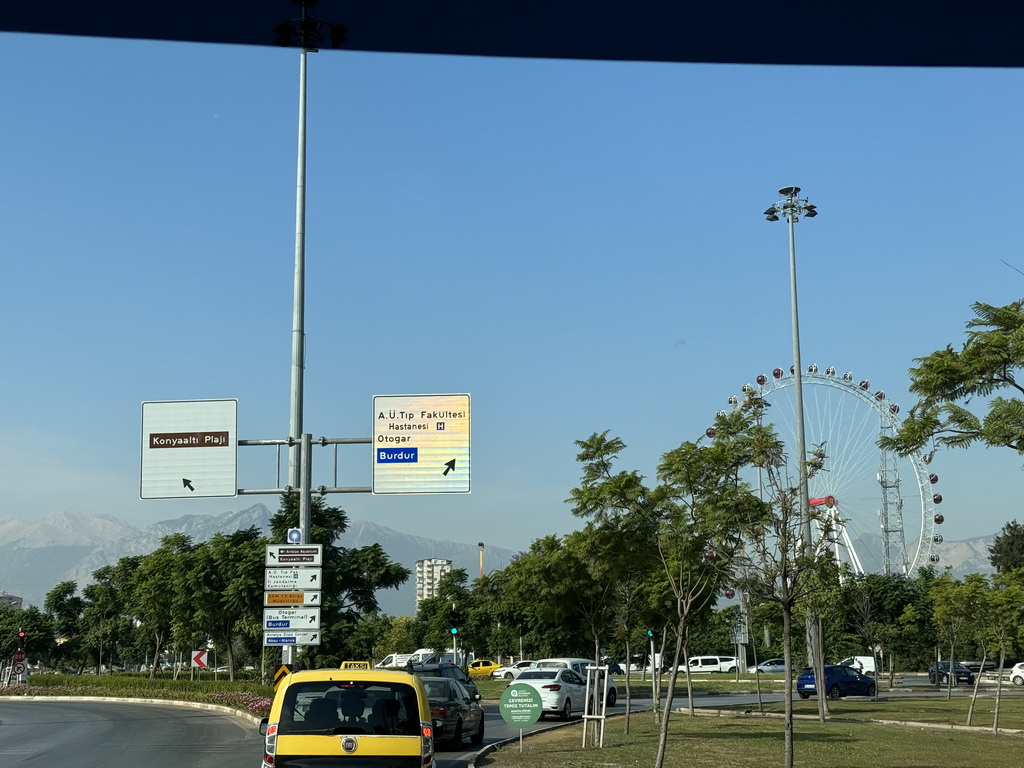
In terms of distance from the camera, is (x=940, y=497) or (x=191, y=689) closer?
(x=191, y=689)

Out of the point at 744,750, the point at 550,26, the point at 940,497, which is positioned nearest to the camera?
the point at 550,26

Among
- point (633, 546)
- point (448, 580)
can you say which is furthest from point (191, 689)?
point (633, 546)

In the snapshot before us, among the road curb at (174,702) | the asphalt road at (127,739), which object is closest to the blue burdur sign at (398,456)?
the asphalt road at (127,739)

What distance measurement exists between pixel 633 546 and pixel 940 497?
67293mm

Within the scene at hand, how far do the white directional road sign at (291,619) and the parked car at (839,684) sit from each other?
36264 mm

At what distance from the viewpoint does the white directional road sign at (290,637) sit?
18875 millimetres

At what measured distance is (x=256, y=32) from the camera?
6.10 m

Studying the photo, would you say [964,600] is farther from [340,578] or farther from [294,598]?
[340,578]

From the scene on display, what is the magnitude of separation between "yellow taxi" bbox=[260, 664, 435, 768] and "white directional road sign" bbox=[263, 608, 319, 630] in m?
7.40

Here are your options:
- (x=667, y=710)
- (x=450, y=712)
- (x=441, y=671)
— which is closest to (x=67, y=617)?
(x=441, y=671)

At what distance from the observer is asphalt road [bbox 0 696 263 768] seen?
21.7 m

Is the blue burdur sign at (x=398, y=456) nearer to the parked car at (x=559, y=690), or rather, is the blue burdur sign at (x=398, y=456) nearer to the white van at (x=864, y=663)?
the parked car at (x=559, y=690)

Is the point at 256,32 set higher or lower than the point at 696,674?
higher

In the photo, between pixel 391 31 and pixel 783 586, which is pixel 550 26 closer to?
pixel 391 31
